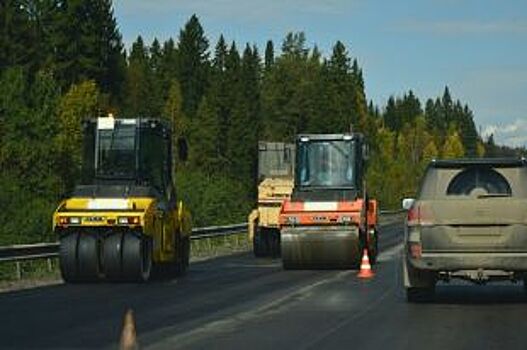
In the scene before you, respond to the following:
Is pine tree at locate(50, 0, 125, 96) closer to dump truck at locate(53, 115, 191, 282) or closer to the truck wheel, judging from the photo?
dump truck at locate(53, 115, 191, 282)

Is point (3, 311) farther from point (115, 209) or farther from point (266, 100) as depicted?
point (266, 100)

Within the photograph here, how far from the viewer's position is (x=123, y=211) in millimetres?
22156

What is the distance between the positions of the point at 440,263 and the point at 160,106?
368 feet

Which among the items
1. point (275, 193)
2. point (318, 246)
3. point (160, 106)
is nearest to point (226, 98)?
point (160, 106)

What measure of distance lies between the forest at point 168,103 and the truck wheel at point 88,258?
10.7 metres

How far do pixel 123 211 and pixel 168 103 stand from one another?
346 feet

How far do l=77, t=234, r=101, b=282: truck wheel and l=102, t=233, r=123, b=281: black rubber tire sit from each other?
156 mm

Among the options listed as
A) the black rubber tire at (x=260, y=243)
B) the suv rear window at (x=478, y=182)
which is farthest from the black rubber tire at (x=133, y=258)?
the black rubber tire at (x=260, y=243)

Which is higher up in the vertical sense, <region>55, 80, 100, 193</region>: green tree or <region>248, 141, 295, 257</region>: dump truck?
<region>55, 80, 100, 193</region>: green tree

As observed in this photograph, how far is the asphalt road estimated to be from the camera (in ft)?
41.9

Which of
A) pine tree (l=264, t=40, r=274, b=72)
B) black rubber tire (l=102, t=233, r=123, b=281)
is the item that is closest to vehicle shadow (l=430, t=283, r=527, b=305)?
black rubber tire (l=102, t=233, r=123, b=281)

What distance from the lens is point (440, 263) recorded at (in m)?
16.2

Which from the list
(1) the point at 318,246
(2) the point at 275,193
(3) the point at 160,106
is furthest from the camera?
(3) the point at 160,106

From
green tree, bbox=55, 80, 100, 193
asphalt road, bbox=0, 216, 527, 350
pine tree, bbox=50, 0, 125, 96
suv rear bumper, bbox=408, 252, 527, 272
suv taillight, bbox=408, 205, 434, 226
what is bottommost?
asphalt road, bbox=0, 216, 527, 350
